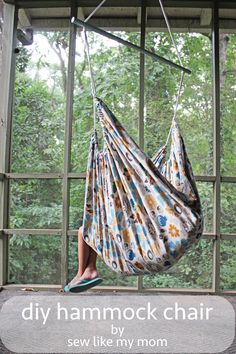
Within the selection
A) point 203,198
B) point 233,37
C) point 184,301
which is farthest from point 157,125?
point 184,301

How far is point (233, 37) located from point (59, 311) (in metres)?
2.64

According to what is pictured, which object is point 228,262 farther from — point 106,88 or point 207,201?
point 106,88

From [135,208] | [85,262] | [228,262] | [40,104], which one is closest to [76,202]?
[40,104]

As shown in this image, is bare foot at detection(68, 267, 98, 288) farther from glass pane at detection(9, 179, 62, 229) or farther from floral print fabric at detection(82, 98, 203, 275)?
glass pane at detection(9, 179, 62, 229)

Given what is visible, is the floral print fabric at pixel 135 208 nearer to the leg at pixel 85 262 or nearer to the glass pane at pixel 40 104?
the leg at pixel 85 262

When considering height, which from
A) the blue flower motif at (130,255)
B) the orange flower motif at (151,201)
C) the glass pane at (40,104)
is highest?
the glass pane at (40,104)

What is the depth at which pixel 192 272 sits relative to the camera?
2918 millimetres

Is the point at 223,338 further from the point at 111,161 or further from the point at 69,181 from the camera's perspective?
the point at 69,181

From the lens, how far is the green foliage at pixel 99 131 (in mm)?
2920

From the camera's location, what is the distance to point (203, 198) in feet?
9.67

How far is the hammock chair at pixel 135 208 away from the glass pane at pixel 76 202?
3.94 ft

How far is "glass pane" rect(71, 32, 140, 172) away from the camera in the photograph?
9.77 ft

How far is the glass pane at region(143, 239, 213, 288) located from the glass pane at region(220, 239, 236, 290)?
9 cm

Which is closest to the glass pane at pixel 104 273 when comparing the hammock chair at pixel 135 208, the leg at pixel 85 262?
the leg at pixel 85 262
